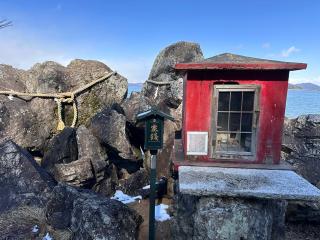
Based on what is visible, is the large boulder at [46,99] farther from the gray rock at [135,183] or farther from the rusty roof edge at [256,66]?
the rusty roof edge at [256,66]

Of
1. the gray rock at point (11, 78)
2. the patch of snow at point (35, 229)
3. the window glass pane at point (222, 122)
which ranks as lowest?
the patch of snow at point (35, 229)

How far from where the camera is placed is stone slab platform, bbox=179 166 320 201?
430cm

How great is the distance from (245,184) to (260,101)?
2.00 m

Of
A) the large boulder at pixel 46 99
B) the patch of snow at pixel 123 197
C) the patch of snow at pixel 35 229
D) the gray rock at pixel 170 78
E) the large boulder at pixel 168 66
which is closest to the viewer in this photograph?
the patch of snow at pixel 35 229

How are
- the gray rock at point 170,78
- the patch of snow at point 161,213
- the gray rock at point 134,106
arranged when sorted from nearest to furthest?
the patch of snow at point 161,213
the gray rock at point 134,106
the gray rock at point 170,78

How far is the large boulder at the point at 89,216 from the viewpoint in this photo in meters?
5.66

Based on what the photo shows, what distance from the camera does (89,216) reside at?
226 inches

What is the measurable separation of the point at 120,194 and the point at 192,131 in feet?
15.5

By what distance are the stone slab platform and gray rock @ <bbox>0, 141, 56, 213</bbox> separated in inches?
174

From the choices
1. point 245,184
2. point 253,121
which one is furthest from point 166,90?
point 245,184

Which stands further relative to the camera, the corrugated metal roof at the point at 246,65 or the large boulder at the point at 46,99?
the large boulder at the point at 46,99

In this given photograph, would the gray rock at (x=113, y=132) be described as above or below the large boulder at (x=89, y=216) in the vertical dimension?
above

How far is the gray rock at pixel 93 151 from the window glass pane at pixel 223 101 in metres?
5.29

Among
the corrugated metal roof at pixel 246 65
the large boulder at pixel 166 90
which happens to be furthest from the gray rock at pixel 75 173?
the corrugated metal roof at pixel 246 65
